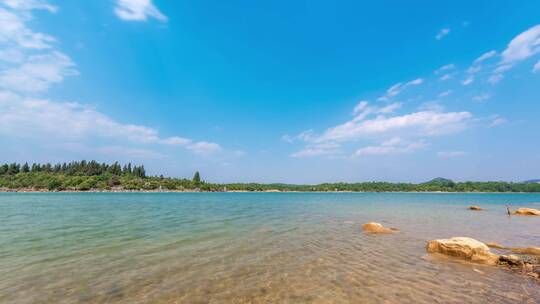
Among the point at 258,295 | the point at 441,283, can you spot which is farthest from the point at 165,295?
the point at 441,283

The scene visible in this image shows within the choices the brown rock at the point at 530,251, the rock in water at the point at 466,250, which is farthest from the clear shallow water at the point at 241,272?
the brown rock at the point at 530,251

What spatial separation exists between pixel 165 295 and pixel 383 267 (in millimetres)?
8834

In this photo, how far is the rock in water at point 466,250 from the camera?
452 inches

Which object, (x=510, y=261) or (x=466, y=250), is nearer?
(x=510, y=261)

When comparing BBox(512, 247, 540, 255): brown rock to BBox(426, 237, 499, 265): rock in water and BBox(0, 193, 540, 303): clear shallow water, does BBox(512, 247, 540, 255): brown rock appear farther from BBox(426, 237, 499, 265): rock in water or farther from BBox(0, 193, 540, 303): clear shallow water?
BBox(426, 237, 499, 265): rock in water

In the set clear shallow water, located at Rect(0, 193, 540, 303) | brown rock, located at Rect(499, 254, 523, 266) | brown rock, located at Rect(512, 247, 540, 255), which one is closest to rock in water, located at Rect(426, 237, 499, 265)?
brown rock, located at Rect(499, 254, 523, 266)

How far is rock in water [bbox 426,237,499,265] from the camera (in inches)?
452

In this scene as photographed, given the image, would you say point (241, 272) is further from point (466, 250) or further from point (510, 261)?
point (510, 261)

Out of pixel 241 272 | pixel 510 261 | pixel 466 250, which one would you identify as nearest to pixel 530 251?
pixel 510 261

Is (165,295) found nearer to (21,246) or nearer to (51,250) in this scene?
(51,250)

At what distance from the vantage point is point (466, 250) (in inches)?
479

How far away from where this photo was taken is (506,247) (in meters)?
15.0

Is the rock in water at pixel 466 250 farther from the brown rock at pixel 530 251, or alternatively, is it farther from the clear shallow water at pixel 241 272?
the brown rock at pixel 530 251

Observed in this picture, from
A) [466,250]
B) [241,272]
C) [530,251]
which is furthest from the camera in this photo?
[530,251]
